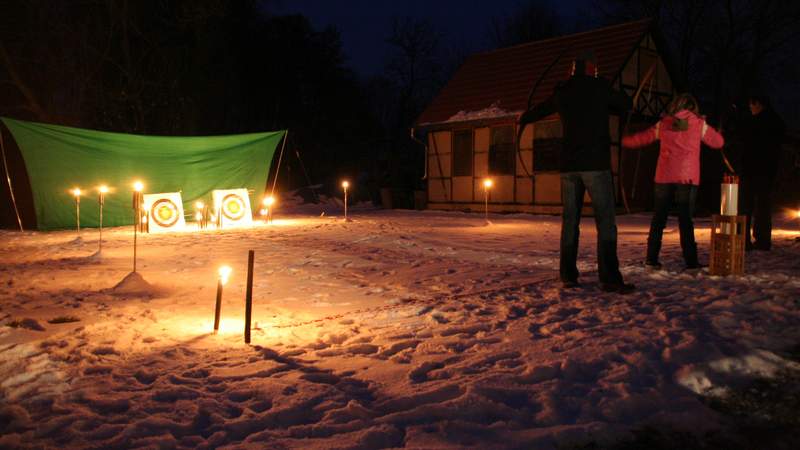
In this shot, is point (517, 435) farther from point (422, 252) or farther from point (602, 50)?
point (602, 50)

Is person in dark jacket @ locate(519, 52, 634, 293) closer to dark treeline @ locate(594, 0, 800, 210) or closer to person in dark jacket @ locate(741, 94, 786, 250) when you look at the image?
person in dark jacket @ locate(741, 94, 786, 250)

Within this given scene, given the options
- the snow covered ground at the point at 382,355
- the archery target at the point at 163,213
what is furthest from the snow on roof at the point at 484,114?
the snow covered ground at the point at 382,355

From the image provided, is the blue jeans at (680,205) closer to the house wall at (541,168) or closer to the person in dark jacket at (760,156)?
the person in dark jacket at (760,156)

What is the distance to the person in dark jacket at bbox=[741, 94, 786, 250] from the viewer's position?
6730 mm

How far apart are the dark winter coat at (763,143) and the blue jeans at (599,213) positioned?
3.26 meters

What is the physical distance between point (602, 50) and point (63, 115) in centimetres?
1725

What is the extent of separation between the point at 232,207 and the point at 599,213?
9762 millimetres

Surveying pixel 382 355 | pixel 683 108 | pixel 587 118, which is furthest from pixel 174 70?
pixel 382 355

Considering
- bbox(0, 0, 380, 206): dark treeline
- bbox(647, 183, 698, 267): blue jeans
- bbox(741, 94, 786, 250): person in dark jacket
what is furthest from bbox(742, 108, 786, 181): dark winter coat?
bbox(0, 0, 380, 206): dark treeline

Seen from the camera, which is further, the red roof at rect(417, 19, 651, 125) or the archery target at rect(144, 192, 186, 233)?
the red roof at rect(417, 19, 651, 125)

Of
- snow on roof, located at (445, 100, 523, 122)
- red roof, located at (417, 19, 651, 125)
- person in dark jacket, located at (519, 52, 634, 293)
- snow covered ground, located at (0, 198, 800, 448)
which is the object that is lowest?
snow covered ground, located at (0, 198, 800, 448)

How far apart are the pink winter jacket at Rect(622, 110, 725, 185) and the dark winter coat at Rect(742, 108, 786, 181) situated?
→ 1738 millimetres

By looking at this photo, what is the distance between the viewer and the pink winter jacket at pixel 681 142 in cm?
543

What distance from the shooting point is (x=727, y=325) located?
3.59 meters
